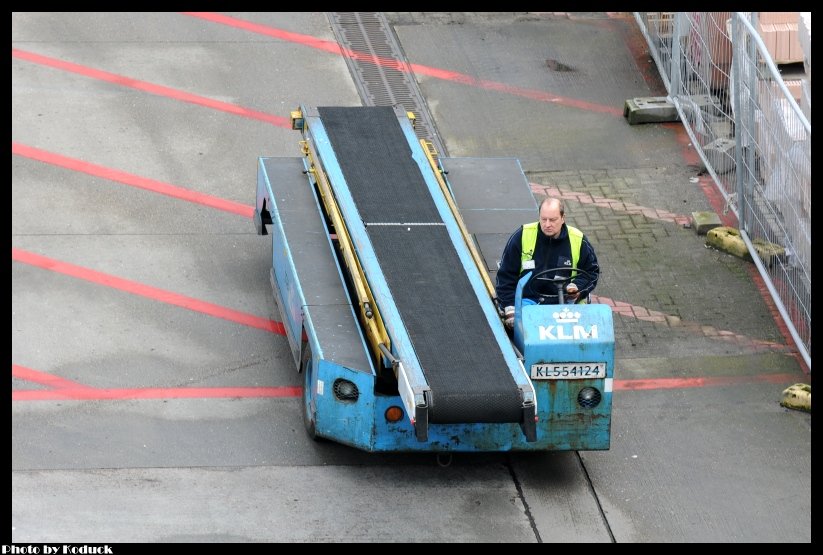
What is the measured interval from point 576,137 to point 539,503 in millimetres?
5996

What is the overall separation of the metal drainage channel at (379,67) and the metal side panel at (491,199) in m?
2.10

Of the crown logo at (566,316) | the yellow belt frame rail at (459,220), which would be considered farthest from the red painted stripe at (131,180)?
the crown logo at (566,316)

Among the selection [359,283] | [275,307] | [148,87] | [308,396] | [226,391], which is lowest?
[226,391]

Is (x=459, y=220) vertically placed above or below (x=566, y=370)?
above

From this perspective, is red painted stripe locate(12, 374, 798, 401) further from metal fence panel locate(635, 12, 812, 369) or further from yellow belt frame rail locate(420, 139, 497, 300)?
yellow belt frame rail locate(420, 139, 497, 300)

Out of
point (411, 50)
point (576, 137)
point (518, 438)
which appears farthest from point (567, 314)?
point (411, 50)

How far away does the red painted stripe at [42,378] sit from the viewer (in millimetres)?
11633

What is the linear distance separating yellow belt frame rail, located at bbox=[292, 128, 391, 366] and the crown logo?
1102 mm

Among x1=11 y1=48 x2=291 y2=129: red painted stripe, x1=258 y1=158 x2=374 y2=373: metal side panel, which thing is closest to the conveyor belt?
x1=258 y1=158 x2=374 y2=373: metal side panel

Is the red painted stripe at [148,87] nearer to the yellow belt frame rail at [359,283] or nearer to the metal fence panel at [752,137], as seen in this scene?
the yellow belt frame rail at [359,283]

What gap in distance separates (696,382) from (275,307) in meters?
3.35

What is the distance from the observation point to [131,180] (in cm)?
1481

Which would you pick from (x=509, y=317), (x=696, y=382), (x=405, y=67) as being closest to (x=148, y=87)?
(x=405, y=67)

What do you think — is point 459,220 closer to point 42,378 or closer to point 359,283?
point 359,283
